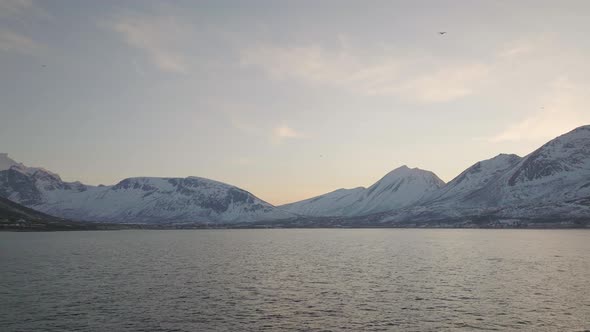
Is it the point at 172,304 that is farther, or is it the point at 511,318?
the point at 172,304

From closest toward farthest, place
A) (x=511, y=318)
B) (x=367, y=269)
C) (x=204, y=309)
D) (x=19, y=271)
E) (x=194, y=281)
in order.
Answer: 1. (x=511, y=318)
2. (x=204, y=309)
3. (x=194, y=281)
4. (x=19, y=271)
5. (x=367, y=269)

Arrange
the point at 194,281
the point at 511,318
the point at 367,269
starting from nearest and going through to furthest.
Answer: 1. the point at 511,318
2. the point at 194,281
3. the point at 367,269

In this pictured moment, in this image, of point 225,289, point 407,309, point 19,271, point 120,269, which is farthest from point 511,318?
point 19,271

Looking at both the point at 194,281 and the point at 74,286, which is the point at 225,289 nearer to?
the point at 194,281

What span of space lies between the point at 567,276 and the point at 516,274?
35.2 feet

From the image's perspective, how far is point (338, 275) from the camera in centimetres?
10931

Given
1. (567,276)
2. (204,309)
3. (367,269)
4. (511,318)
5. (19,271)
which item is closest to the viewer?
(511,318)

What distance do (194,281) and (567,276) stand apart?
86.0 meters

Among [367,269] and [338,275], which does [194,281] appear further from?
[367,269]

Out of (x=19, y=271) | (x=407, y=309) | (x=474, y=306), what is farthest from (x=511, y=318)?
(x=19, y=271)

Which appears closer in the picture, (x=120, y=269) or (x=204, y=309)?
(x=204, y=309)

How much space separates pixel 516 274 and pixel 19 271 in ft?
404

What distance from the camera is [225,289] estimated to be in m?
88.8

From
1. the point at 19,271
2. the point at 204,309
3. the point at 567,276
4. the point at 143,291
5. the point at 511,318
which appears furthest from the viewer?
the point at 19,271
